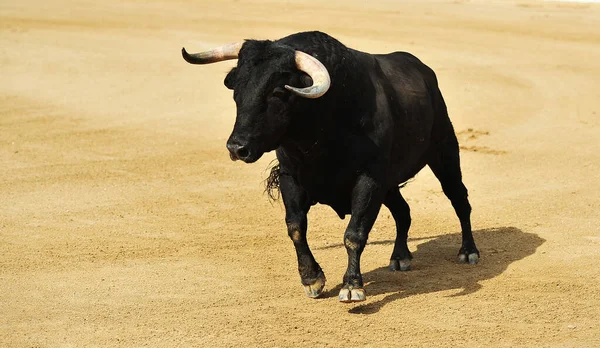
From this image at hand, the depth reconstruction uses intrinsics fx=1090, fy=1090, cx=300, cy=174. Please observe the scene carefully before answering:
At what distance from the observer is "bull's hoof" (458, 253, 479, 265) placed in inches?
423

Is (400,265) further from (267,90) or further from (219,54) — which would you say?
(219,54)

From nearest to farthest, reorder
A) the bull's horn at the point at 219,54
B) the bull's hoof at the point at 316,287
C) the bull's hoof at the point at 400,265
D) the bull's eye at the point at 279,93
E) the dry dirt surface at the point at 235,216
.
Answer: the bull's eye at the point at 279,93, the dry dirt surface at the point at 235,216, the bull's horn at the point at 219,54, the bull's hoof at the point at 316,287, the bull's hoof at the point at 400,265

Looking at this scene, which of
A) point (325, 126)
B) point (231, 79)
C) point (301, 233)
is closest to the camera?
point (231, 79)

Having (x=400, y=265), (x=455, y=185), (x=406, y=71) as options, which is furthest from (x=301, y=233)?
(x=455, y=185)

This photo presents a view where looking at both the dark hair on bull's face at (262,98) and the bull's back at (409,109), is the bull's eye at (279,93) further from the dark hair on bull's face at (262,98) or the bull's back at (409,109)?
the bull's back at (409,109)

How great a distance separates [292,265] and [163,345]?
2620 millimetres

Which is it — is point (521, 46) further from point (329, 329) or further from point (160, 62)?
point (329, 329)

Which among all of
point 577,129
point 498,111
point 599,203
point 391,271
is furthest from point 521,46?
point 391,271

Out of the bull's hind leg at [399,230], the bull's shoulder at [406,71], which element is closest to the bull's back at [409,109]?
the bull's shoulder at [406,71]

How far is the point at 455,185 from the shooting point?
11031 mm

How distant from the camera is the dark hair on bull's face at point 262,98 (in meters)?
8.54

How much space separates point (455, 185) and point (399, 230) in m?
0.83

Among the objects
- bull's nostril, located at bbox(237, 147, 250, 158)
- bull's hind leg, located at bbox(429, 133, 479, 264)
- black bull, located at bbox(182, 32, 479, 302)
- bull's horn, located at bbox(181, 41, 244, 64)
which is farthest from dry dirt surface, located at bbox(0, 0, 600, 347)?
bull's horn, located at bbox(181, 41, 244, 64)

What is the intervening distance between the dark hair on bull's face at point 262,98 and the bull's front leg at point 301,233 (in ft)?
2.71
